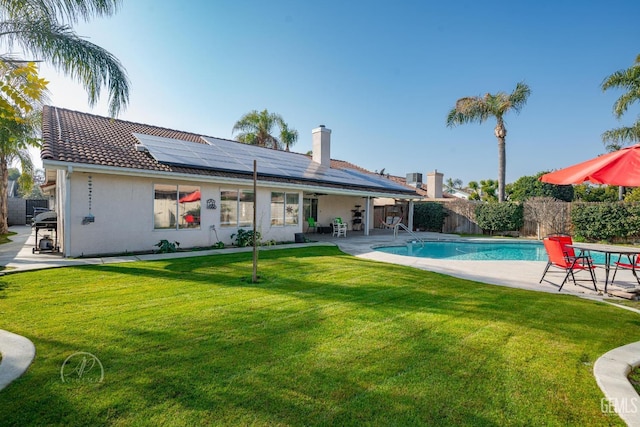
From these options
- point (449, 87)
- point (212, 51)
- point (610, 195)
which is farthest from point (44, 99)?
point (610, 195)

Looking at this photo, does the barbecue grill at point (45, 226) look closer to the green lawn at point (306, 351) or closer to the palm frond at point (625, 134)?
the green lawn at point (306, 351)

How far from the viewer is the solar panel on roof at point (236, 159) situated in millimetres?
A: 12961

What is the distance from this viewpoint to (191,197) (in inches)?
503

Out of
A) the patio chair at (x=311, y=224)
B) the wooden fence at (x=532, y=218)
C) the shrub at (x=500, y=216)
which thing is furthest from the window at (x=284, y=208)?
the shrub at (x=500, y=216)

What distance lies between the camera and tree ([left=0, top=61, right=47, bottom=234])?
3.50 meters

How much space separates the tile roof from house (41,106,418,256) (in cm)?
3

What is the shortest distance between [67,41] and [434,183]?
29696mm

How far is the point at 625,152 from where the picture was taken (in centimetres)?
486

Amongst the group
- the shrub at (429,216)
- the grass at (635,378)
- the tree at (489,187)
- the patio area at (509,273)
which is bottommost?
the grass at (635,378)

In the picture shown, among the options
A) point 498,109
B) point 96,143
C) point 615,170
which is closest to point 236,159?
point 96,143

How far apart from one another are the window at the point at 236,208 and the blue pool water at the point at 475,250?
6614 mm

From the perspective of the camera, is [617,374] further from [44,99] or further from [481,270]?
[44,99]

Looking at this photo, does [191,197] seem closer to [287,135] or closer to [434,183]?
[287,135]

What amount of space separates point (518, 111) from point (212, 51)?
21.5m
